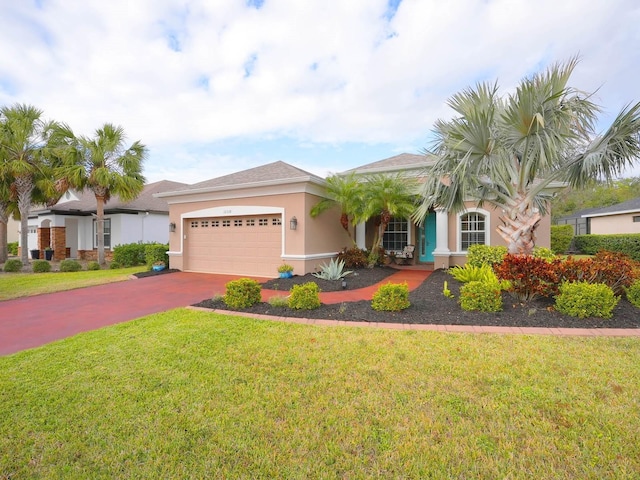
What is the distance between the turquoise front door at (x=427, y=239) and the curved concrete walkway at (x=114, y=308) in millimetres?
3225

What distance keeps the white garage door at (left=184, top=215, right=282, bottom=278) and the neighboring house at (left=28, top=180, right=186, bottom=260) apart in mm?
7643

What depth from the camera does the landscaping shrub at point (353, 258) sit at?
11.6m

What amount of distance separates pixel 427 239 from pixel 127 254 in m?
14.4

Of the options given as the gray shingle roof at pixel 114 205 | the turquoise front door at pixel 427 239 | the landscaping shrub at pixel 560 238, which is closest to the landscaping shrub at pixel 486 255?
the turquoise front door at pixel 427 239

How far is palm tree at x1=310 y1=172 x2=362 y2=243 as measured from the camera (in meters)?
10.6

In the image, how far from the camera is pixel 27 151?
13766 millimetres

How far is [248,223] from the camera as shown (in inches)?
456

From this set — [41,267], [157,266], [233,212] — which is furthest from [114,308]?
[41,267]

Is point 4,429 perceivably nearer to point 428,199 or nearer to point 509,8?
point 428,199

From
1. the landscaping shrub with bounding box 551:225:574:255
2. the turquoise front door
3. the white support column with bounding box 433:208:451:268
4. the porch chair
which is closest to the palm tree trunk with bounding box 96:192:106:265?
the porch chair

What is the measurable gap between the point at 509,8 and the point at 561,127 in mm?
3412

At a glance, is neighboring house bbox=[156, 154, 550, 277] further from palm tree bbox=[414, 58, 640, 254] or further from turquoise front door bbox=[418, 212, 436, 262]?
palm tree bbox=[414, 58, 640, 254]

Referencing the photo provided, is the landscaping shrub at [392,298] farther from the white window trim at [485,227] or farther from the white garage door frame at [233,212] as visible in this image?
the white window trim at [485,227]

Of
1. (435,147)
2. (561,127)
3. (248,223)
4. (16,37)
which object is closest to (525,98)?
(561,127)
